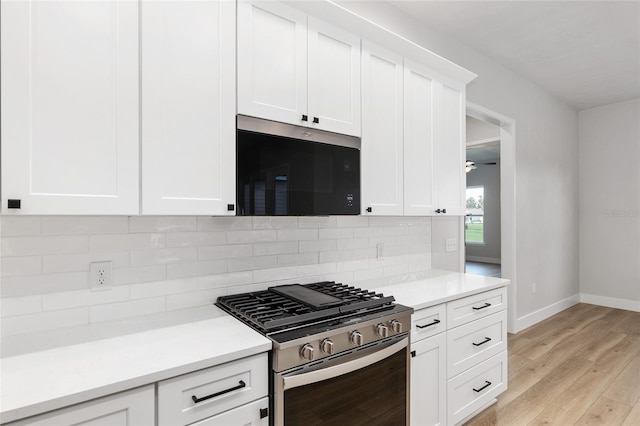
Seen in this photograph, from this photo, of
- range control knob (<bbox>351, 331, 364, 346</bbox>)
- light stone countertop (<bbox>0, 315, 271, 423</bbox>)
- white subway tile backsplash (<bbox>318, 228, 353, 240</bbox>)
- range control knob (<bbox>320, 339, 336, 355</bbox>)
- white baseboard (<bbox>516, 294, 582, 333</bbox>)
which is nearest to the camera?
light stone countertop (<bbox>0, 315, 271, 423</bbox>)

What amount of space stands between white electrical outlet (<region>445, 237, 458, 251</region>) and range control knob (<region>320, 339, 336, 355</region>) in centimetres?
199

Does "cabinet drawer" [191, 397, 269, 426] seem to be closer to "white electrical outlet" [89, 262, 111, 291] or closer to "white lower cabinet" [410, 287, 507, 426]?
"white electrical outlet" [89, 262, 111, 291]

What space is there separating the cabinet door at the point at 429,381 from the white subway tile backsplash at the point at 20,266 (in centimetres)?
176

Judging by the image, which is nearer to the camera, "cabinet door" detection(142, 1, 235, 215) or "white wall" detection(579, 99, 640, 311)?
"cabinet door" detection(142, 1, 235, 215)

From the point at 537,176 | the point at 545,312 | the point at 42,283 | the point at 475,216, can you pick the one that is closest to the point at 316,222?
the point at 42,283

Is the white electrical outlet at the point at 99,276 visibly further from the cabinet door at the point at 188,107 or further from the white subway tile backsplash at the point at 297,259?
the white subway tile backsplash at the point at 297,259

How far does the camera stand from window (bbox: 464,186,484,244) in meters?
9.57

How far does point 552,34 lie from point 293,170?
117 inches

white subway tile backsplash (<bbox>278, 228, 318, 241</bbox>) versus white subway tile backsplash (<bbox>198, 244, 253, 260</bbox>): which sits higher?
white subway tile backsplash (<bbox>278, 228, 318, 241</bbox>)

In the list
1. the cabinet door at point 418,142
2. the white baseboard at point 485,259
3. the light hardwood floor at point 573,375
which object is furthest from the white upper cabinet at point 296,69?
the white baseboard at point 485,259

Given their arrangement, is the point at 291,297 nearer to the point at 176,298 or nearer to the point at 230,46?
the point at 176,298

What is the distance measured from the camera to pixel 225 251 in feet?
6.23

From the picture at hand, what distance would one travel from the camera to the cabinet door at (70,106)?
44.3 inches

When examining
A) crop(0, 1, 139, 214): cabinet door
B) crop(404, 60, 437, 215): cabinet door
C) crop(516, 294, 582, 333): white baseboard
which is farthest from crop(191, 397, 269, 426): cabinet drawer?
crop(516, 294, 582, 333): white baseboard
